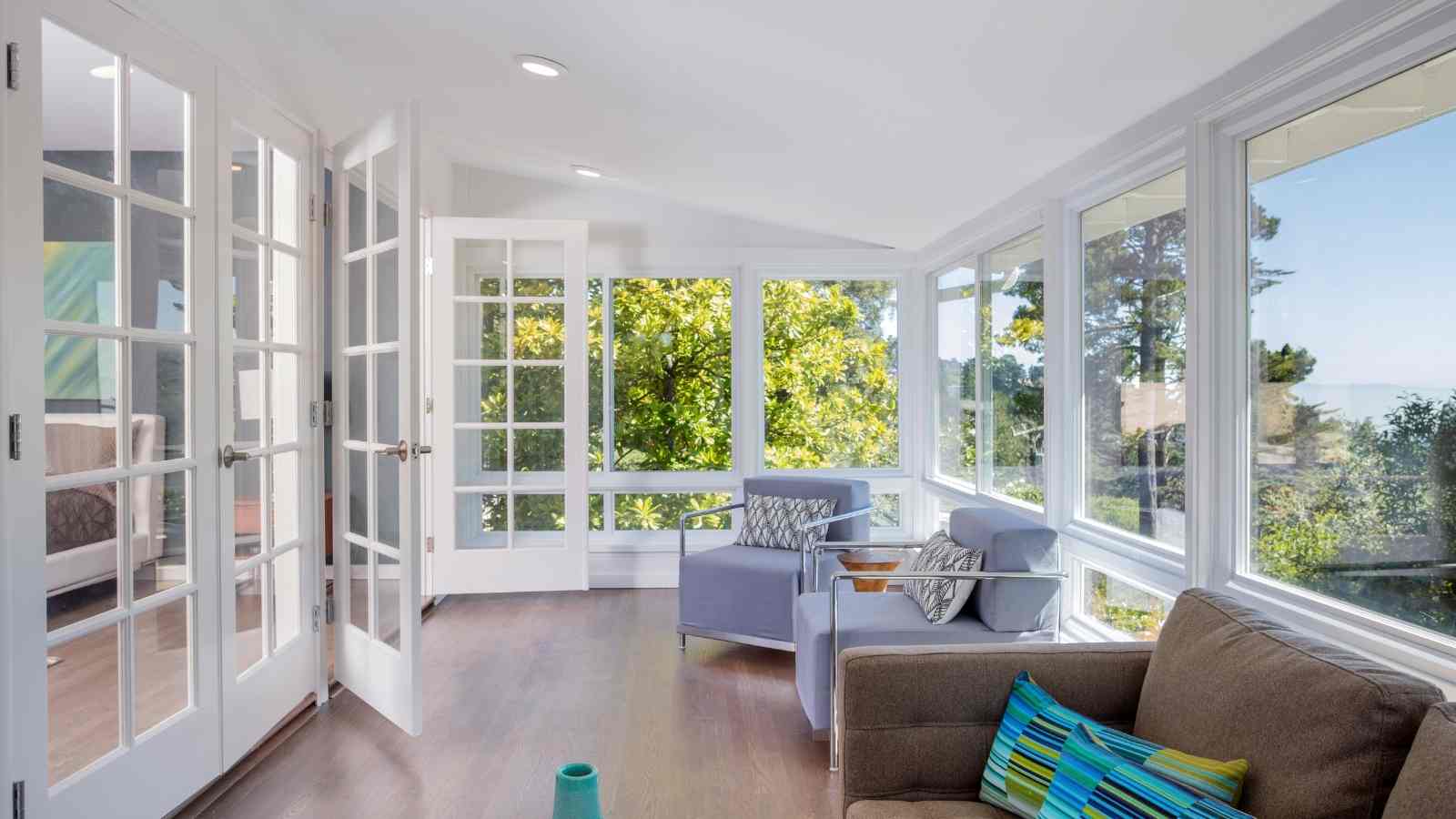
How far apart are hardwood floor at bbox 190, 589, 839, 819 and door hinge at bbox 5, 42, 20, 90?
1.96 metres

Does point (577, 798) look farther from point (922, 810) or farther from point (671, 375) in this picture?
point (671, 375)

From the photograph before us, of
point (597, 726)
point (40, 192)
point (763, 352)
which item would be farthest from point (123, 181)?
point (763, 352)

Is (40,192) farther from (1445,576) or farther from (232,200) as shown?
(1445,576)

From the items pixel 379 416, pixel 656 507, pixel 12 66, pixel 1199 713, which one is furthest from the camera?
pixel 656 507

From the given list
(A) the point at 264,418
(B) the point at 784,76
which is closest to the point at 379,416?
(A) the point at 264,418

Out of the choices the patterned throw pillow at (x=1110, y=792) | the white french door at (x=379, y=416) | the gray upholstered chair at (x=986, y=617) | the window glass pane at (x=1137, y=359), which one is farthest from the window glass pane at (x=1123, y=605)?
the white french door at (x=379, y=416)

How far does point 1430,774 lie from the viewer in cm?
112

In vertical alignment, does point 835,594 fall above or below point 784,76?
below

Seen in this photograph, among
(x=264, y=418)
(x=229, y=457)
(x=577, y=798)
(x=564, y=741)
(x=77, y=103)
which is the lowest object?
(x=564, y=741)

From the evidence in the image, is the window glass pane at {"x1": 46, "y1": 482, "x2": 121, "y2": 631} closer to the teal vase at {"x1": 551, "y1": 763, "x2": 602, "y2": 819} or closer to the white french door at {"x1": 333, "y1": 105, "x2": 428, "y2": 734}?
the white french door at {"x1": 333, "y1": 105, "x2": 428, "y2": 734}

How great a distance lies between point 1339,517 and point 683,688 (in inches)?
96.3

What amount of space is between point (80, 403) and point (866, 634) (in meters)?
2.32

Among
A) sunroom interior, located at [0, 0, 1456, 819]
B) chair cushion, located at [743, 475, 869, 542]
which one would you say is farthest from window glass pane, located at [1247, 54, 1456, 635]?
chair cushion, located at [743, 475, 869, 542]

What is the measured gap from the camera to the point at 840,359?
230 inches
